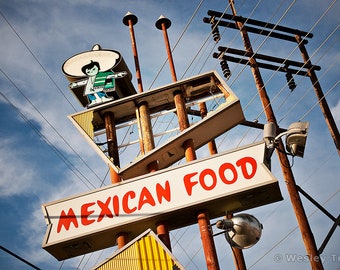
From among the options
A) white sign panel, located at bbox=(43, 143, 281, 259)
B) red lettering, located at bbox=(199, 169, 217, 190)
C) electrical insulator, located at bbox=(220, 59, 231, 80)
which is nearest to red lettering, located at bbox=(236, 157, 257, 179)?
white sign panel, located at bbox=(43, 143, 281, 259)

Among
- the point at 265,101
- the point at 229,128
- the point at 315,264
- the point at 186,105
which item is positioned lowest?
the point at 315,264

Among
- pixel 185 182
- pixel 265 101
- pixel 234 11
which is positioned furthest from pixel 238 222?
pixel 234 11

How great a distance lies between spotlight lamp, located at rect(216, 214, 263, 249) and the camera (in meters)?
7.09

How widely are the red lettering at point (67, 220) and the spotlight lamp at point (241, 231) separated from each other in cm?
302

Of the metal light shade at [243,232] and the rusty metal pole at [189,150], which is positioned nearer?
the metal light shade at [243,232]

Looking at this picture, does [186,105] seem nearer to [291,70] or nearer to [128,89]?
[128,89]

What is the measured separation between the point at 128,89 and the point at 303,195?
5615 millimetres

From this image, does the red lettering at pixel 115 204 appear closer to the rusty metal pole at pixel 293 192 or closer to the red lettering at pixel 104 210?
the red lettering at pixel 104 210

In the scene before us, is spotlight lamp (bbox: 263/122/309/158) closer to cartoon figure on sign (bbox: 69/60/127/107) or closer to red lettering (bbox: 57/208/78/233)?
red lettering (bbox: 57/208/78/233)

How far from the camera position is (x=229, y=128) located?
383 inches

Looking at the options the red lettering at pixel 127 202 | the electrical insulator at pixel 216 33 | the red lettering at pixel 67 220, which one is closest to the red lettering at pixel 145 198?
the red lettering at pixel 127 202

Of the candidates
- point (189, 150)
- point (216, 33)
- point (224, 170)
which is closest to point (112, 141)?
point (189, 150)

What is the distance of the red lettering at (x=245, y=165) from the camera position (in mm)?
7807

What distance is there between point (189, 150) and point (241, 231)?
262cm
